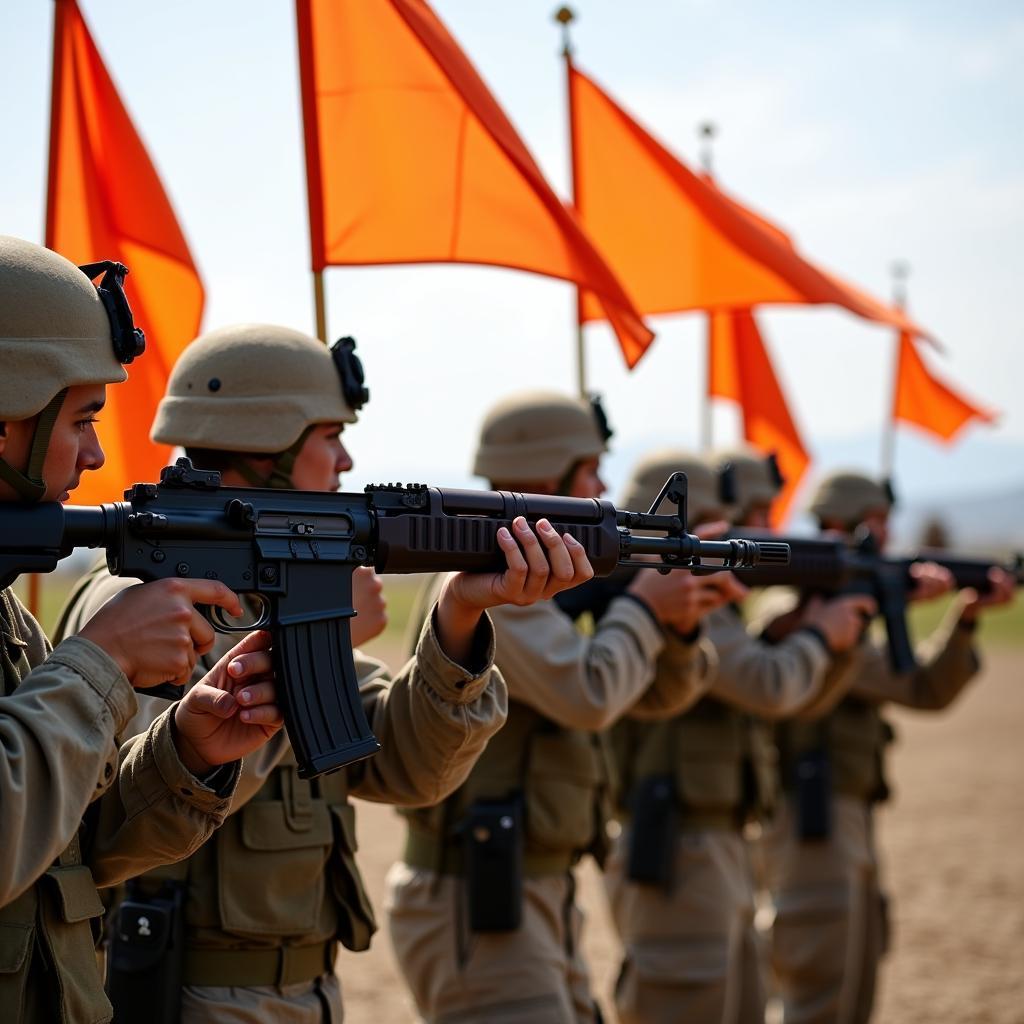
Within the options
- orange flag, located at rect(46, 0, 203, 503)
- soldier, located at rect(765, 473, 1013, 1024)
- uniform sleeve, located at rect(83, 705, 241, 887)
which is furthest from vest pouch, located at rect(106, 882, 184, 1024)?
soldier, located at rect(765, 473, 1013, 1024)

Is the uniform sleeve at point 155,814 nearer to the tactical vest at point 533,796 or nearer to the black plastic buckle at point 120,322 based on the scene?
the black plastic buckle at point 120,322

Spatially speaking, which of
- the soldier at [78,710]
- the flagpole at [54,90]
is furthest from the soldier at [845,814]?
the soldier at [78,710]

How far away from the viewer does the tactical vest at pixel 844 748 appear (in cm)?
802

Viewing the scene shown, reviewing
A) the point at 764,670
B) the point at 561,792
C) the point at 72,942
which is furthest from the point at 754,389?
the point at 72,942

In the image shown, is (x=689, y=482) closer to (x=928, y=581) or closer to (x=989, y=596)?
(x=928, y=581)

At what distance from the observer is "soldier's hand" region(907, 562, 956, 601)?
7.95m

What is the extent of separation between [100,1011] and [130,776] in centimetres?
53

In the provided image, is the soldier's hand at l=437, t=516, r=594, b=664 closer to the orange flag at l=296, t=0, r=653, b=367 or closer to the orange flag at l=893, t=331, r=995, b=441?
the orange flag at l=296, t=0, r=653, b=367

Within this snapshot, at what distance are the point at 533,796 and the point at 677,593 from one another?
0.94 meters

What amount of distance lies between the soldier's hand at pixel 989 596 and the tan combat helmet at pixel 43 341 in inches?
255

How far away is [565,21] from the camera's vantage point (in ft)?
24.6

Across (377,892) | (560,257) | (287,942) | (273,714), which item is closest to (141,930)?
(287,942)

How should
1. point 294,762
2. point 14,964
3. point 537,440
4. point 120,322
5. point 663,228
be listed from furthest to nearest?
point 663,228 → point 537,440 → point 294,762 → point 120,322 → point 14,964

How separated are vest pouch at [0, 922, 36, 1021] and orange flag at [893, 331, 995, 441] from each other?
933 centimetres
